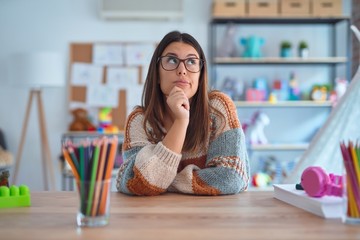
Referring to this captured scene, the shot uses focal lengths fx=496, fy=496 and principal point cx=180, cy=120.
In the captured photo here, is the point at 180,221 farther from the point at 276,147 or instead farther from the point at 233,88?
the point at 233,88

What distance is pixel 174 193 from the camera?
137cm

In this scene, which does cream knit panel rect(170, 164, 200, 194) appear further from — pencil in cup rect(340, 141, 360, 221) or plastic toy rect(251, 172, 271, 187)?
plastic toy rect(251, 172, 271, 187)

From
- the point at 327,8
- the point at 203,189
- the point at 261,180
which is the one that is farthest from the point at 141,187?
the point at 327,8

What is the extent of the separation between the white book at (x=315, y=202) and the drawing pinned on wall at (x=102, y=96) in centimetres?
355

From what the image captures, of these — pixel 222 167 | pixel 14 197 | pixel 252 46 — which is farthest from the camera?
pixel 252 46

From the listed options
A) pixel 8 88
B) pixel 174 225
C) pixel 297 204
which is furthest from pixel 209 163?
pixel 8 88

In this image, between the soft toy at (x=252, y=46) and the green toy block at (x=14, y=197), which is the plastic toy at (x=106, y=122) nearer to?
the soft toy at (x=252, y=46)

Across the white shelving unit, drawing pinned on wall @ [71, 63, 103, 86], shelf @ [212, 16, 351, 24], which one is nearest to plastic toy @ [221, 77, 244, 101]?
the white shelving unit

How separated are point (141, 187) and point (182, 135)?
18cm

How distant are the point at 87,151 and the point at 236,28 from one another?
386 cm

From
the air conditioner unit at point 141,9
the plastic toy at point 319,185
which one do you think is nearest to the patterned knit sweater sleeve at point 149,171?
the plastic toy at point 319,185

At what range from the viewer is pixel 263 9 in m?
4.33

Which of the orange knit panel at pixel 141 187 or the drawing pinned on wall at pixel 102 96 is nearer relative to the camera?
the orange knit panel at pixel 141 187

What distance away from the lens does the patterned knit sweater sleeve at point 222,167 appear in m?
1.33
